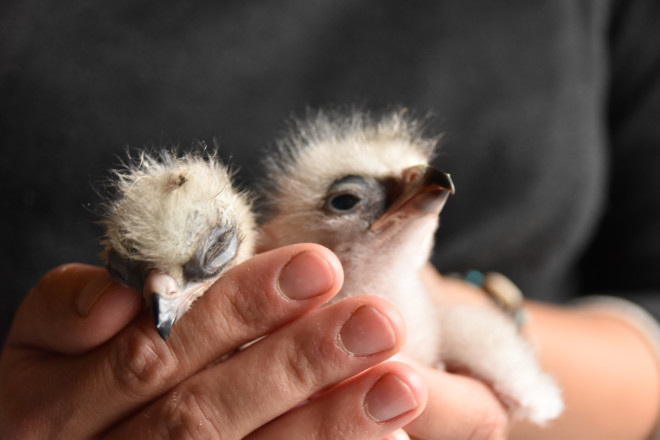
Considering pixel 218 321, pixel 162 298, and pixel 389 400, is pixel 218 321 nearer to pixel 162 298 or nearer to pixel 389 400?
pixel 162 298

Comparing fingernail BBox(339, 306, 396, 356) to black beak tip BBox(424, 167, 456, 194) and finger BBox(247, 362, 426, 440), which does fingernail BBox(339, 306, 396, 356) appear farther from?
black beak tip BBox(424, 167, 456, 194)

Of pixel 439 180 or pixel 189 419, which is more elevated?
pixel 439 180

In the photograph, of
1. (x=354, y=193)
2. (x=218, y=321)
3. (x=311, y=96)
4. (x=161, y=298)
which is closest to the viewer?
(x=161, y=298)

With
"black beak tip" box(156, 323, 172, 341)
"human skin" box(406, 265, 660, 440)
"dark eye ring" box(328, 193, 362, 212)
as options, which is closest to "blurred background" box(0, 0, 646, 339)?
"human skin" box(406, 265, 660, 440)

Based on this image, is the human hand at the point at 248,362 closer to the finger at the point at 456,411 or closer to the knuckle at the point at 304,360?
the knuckle at the point at 304,360

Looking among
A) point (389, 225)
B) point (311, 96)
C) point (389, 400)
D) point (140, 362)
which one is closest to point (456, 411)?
point (389, 400)

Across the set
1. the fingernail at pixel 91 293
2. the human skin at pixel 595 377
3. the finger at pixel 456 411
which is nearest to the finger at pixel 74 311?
the fingernail at pixel 91 293
